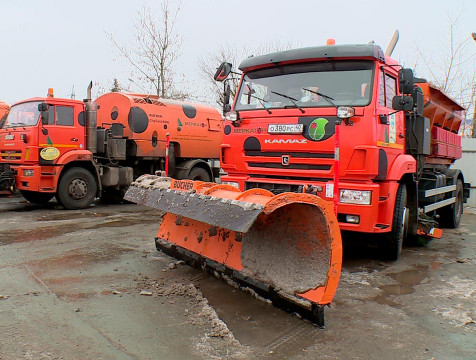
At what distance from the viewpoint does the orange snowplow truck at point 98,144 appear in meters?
9.73

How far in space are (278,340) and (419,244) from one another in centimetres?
472

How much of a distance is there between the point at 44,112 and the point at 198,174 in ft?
15.9

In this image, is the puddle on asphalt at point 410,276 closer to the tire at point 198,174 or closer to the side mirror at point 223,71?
the side mirror at point 223,71

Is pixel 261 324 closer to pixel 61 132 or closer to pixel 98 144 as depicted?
pixel 61 132

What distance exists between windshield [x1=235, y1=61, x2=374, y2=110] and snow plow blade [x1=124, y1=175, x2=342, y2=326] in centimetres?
190

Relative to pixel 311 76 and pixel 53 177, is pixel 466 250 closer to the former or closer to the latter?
pixel 311 76

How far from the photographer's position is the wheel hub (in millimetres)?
10195

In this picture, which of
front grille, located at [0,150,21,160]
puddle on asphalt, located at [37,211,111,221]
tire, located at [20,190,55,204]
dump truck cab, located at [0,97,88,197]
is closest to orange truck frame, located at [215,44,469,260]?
puddle on asphalt, located at [37,211,111,221]

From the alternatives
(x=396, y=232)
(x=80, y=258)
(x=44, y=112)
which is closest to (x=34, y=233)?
(x=80, y=258)

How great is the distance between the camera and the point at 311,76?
17.7 ft

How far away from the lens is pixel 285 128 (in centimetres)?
529

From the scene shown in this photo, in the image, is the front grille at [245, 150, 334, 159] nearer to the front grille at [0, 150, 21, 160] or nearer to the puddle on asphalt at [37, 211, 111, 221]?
the puddle on asphalt at [37, 211, 111, 221]

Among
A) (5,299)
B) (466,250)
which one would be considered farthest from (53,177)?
(466,250)

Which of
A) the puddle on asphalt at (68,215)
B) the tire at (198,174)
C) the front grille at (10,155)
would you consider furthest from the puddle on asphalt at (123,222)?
the tire at (198,174)
